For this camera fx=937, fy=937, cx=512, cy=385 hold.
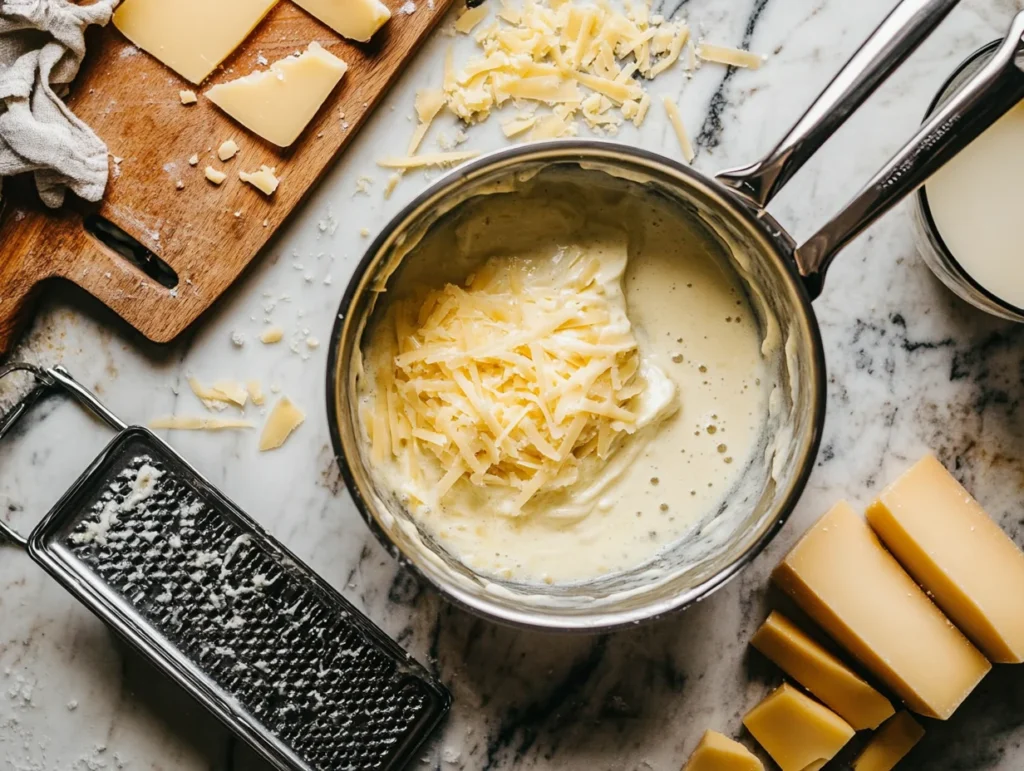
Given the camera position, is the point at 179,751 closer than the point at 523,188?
No

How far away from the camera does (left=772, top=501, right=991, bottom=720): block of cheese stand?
4.25ft

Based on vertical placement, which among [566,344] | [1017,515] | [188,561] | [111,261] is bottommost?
[188,561]

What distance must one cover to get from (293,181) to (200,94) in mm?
188

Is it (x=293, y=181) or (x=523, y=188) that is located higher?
(x=523, y=188)

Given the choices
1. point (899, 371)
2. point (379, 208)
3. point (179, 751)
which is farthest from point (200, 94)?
point (899, 371)

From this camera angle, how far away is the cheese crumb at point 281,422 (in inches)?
53.7

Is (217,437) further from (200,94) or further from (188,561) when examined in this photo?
(200,94)

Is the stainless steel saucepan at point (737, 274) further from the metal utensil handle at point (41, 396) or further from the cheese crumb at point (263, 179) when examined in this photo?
the metal utensil handle at point (41, 396)

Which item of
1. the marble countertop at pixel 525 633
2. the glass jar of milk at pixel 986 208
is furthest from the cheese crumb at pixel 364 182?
the glass jar of milk at pixel 986 208

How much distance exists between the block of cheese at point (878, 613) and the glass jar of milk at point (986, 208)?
1.20 feet

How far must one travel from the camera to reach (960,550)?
130 cm

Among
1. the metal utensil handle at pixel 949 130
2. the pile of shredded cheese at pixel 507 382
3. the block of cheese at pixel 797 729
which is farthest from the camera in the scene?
the block of cheese at pixel 797 729

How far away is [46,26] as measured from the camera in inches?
50.4

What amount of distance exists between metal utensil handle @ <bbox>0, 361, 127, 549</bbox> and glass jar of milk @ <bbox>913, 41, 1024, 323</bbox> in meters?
1.18
